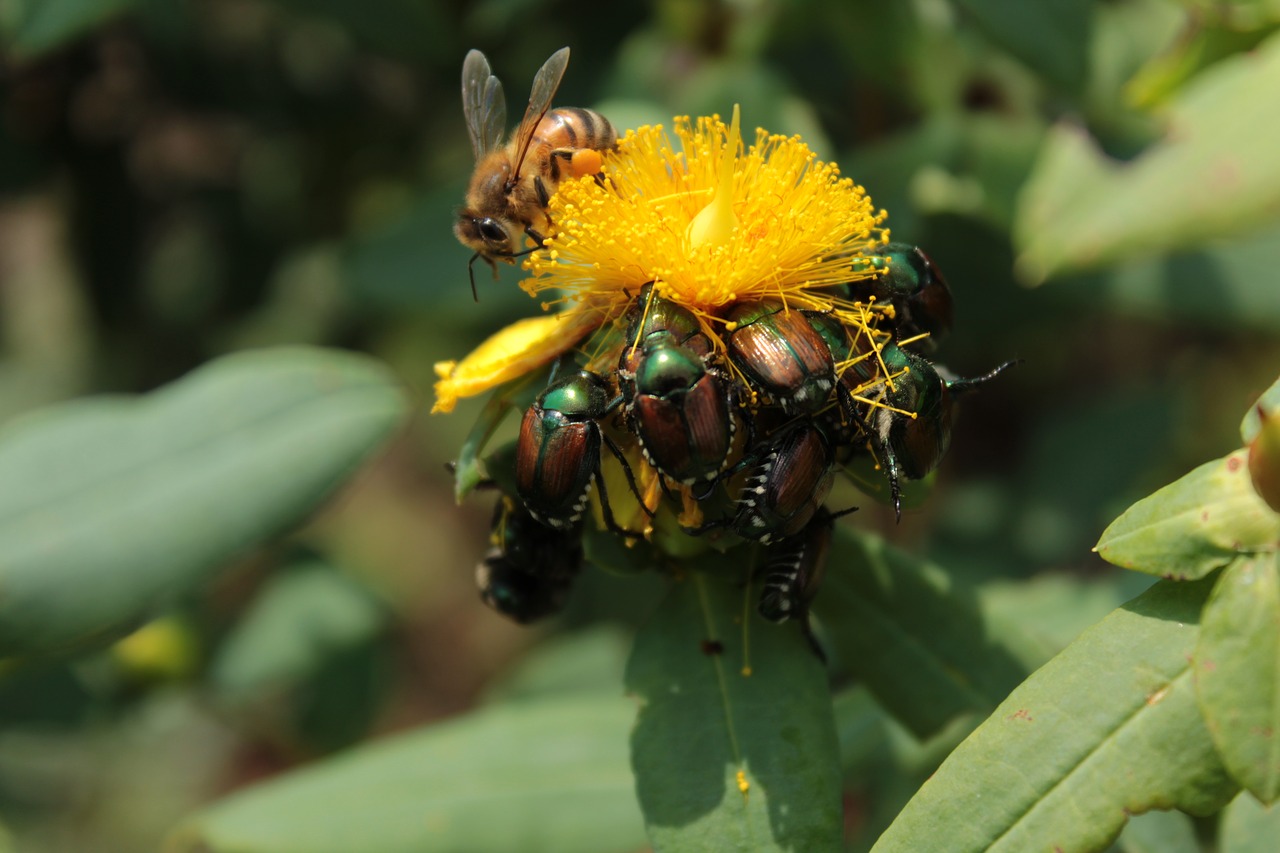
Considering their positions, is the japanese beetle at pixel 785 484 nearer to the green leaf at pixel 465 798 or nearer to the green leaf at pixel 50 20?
the green leaf at pixel 465 798

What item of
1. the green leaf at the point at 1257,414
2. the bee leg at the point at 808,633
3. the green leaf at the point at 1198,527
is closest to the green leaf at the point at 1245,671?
the green leaf at the point at 1198,527

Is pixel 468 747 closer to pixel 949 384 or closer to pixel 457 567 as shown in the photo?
pixel 949 384

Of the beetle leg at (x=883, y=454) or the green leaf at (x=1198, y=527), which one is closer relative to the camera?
the green leaf at (x=1198, y=527)

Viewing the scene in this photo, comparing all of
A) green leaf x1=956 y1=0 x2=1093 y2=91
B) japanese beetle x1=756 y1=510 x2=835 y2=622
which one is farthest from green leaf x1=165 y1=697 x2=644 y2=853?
green leaf x1=956 y1=0 x2=1093 y2=91

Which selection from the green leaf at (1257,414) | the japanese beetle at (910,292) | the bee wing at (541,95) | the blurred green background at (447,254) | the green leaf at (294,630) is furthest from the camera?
the green leaf at (294,630)

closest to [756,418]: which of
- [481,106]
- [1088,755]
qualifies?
[1088,755]

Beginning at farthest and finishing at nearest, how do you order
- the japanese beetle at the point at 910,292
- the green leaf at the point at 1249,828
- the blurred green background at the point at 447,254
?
the blurred green background at the point at 447,254
the green leaf at the point at 1249,828
the japanese beetle at the point at 910,292

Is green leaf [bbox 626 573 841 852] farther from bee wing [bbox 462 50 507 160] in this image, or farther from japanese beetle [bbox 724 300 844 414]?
bee wing [bbox 462 50 507 160]
